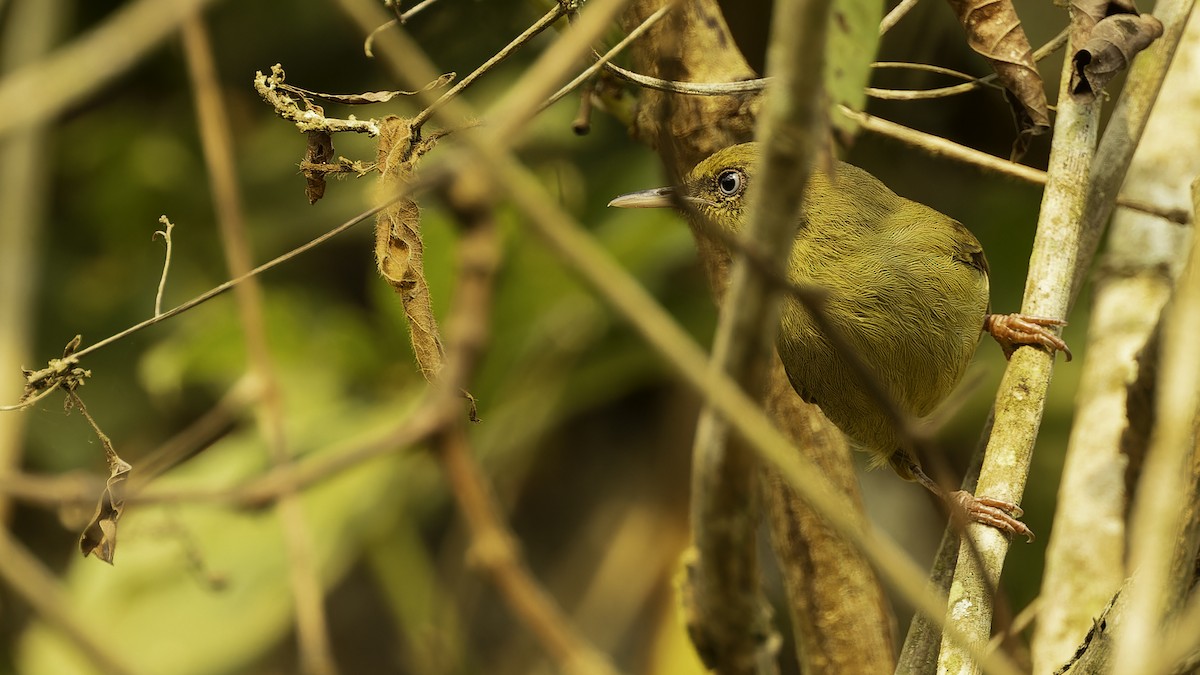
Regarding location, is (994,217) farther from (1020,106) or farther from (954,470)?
(1020,106)

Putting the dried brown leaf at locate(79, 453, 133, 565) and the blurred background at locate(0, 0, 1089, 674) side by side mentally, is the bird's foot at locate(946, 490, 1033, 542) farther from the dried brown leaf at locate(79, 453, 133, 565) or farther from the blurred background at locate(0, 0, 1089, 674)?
the blurred background at locate(0, 0, 1089, 674)

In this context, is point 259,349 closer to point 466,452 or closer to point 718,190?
point 466,452

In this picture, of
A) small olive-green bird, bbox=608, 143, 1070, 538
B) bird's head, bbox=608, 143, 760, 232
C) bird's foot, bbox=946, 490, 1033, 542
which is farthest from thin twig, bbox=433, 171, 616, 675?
bird's head, bbox=608, 143, 760, 232

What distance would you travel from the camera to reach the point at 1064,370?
189 inches

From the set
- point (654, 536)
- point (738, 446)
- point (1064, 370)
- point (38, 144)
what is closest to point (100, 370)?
point (38, 144)

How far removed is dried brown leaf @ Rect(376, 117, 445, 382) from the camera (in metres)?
2.05

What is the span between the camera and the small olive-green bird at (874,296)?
3090 mm

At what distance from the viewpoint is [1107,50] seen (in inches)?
94.3

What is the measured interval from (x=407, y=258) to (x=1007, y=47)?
52.8 inches

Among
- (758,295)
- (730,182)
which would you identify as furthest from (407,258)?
(730,182)

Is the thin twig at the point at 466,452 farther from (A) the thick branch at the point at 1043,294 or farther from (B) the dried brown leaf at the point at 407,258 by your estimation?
(A) the thick branch at the point at 1043,294

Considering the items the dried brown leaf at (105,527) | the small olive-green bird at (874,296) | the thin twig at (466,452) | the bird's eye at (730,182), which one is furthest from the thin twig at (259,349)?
the bird's eye at (730,182)

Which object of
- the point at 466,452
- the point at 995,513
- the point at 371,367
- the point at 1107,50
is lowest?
the point at 466,452

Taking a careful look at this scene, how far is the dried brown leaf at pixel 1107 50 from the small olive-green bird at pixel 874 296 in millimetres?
681
